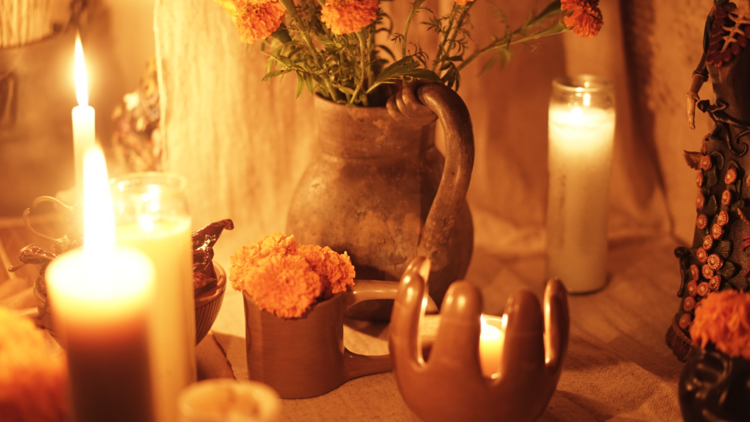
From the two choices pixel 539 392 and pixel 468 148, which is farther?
pixel 468 148

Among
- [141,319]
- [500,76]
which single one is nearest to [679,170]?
[500,76]

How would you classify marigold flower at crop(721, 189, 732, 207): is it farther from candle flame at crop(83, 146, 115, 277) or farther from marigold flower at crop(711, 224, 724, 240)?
candle flame at crop(83, 146, 115, 277)

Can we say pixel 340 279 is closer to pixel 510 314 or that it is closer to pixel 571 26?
pixel 510 314

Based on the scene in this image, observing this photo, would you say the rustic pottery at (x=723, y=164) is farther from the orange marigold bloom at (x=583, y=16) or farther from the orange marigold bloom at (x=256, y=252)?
the orange marigold bloom at (x=256, y=252)

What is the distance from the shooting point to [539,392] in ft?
2.18

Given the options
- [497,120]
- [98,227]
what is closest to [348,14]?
[98,227]

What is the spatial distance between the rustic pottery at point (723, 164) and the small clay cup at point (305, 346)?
1.20 feet

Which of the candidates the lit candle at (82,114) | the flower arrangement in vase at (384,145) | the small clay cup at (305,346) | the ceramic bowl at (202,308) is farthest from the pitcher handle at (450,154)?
the lit candle at (82,114)

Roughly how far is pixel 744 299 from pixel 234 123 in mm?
825

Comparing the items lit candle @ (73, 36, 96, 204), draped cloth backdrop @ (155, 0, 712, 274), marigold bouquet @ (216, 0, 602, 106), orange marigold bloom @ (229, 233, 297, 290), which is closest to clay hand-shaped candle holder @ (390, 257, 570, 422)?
orange marigold bloom @ (229, 233, 297, 290)

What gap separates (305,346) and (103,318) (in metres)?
0.26

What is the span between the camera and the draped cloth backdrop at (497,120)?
1144mm

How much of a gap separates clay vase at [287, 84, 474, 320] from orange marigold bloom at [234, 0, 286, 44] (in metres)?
0.14

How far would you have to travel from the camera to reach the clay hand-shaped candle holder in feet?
2.06
